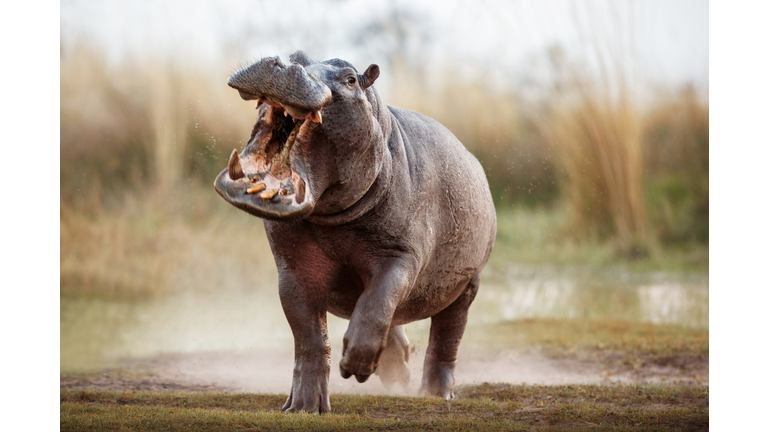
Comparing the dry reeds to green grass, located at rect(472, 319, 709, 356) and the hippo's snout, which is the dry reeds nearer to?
green grass, located at rect(472, 319, 709, 356)

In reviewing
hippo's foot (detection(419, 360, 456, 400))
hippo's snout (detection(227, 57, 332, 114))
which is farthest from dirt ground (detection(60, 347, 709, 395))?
hippo's snout (detection(227, 57, 332, 114))

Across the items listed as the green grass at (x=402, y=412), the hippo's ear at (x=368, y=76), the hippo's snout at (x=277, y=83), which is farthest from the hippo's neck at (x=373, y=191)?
the green grass at (x=402, y=412)

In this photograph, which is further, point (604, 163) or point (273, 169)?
point (604, 163)

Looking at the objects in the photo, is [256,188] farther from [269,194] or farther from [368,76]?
[368,76]

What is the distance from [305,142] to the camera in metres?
4.02

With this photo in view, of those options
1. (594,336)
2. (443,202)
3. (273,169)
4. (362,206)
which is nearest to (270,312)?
(594,336)

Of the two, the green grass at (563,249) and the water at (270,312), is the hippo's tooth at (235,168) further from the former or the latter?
the green grass at (563,249)

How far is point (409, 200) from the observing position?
4586 millimetres

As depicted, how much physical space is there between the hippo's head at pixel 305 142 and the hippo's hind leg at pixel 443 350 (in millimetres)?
1838

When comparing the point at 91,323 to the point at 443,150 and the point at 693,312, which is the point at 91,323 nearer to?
the point at 443,150

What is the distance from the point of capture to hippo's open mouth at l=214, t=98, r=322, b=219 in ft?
12.6

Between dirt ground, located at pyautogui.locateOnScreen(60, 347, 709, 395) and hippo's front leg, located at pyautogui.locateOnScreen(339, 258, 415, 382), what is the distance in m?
2.18

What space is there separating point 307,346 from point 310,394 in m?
0.25

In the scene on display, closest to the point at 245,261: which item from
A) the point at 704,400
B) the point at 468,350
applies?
the point at 468,350
